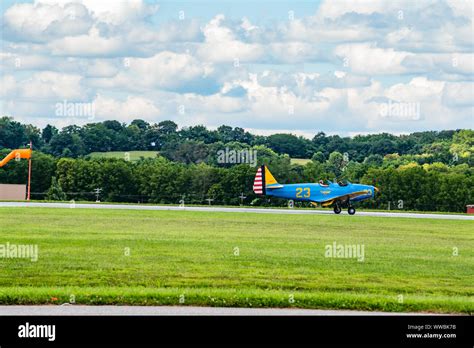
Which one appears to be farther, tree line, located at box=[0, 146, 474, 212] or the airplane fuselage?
tree line, located at box=[0, 146, 474, 212]

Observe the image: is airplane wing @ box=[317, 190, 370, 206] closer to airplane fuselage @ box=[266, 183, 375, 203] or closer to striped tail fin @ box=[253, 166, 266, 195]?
airplane fuselage @ box=[266, 183, 375, 203]

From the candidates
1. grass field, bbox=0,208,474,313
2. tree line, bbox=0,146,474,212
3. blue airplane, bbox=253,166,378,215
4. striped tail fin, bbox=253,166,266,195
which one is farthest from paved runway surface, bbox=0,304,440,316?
tree line, bbox=0,146,474,212

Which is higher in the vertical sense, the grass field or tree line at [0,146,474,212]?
tree line at [0,146,474,212]

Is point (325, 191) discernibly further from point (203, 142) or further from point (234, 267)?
point (203, 142)

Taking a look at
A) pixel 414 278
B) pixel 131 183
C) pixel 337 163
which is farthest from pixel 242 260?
pixel 337 163

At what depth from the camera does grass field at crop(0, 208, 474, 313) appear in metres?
17.6

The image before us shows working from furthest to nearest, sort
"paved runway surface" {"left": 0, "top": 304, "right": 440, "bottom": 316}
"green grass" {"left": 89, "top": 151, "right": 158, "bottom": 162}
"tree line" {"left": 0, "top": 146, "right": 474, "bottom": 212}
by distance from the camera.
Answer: "green grass" {"left": 89, "top": 151, "right": 158, "bottom": 162} < "tree line" {"left": 0, "top": 146, "right": 474, "bottom": 212} < "paved runway surface" {"left": 0, "top": 304, "right": 440, "bottom": 316}

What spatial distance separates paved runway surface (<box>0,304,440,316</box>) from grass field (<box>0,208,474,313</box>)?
542 mm

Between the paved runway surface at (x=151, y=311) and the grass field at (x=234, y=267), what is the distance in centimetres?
54

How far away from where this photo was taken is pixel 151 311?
1603 centimetres

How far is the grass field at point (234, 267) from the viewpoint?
17625mm

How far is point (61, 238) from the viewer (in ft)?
104

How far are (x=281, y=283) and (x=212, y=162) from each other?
403ft

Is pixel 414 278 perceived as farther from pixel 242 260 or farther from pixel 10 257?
pixel 10 257
